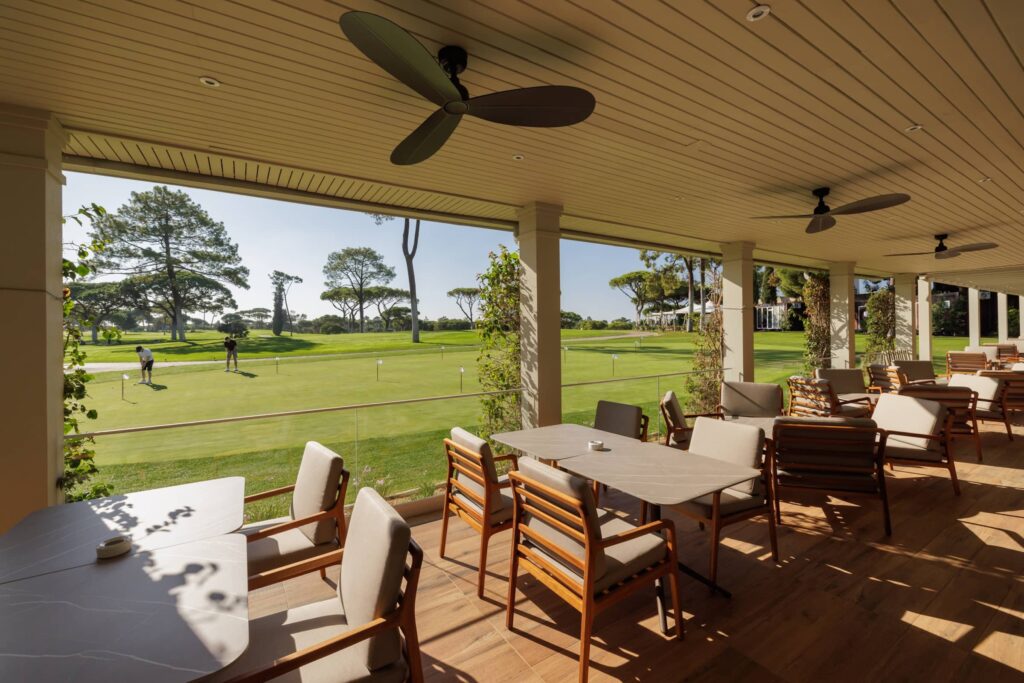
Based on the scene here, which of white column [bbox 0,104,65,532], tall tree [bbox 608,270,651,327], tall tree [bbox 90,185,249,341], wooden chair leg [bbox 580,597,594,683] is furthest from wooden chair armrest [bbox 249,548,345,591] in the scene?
tall tree [bbox 608,270,651,327]

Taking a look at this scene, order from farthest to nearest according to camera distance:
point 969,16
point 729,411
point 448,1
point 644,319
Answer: point 644,319
point 729,411
point 969,16
point 448,1

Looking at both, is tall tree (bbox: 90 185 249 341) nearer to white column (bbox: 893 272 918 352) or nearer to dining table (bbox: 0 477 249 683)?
dining table (bbox: 0 477 249 683)

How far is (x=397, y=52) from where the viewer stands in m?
1.56

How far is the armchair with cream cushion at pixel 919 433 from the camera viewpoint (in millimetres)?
3793

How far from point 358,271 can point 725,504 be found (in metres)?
21.3

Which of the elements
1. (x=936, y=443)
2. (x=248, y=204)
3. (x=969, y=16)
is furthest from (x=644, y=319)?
(x=969, y=16)

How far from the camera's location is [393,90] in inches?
94.4

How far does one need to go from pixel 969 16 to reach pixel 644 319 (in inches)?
1288

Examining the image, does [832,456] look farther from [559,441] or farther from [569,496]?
[569,496]

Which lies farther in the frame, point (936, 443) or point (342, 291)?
point (342, 291)

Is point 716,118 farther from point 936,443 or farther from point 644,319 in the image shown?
point 644,319

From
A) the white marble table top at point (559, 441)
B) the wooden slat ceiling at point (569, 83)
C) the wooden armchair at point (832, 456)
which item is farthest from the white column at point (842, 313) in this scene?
the white marble table top at point (559, 441)

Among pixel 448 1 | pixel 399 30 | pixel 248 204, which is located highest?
pixel 248 204

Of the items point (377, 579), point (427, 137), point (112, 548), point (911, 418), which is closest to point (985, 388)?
point (911, 418)
